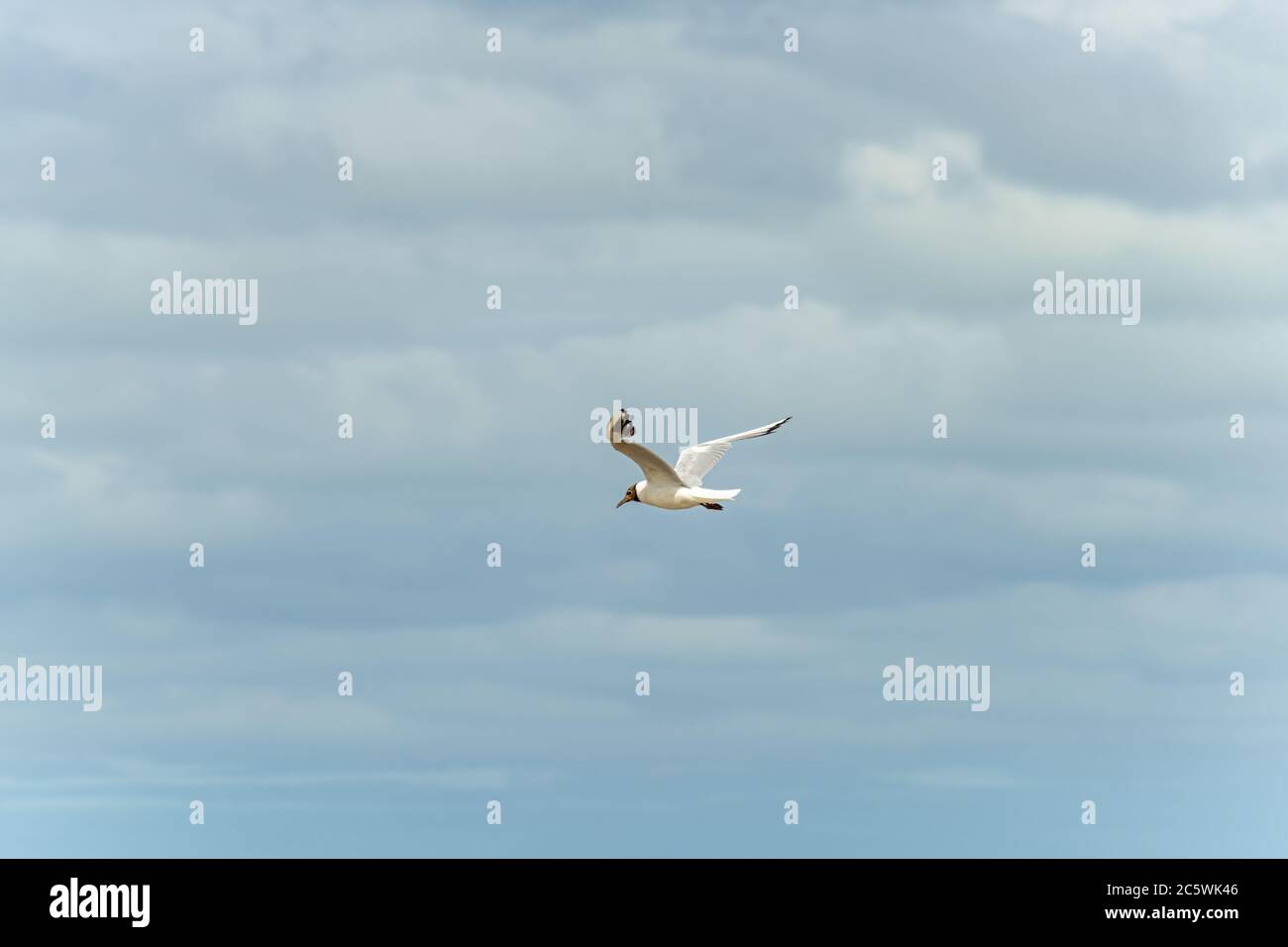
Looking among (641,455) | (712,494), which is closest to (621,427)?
(641,455)

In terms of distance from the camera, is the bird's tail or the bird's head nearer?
the bird's head

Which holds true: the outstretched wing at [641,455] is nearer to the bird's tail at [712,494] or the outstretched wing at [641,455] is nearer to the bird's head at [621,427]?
the bird's head at [621,427]

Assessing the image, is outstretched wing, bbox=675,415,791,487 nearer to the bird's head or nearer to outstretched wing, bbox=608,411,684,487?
outstretched wing, bbox=608,411,684,487

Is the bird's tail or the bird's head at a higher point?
the bird's head

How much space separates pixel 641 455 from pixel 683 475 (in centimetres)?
397

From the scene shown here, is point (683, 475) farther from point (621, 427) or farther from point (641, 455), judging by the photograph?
point (621, 427)

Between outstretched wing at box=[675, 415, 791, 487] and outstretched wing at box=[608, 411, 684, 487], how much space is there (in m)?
0.97

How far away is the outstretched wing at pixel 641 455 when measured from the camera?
74.7m

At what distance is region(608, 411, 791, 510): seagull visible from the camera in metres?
79.5

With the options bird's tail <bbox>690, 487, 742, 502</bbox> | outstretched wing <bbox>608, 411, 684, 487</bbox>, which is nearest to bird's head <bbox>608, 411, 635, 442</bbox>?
outstretched wing <bbox>608, 411, 684, 487</bbox>

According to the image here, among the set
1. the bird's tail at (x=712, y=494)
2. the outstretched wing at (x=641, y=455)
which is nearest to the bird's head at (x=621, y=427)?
the outstretched wing at (x=641, y=455)
